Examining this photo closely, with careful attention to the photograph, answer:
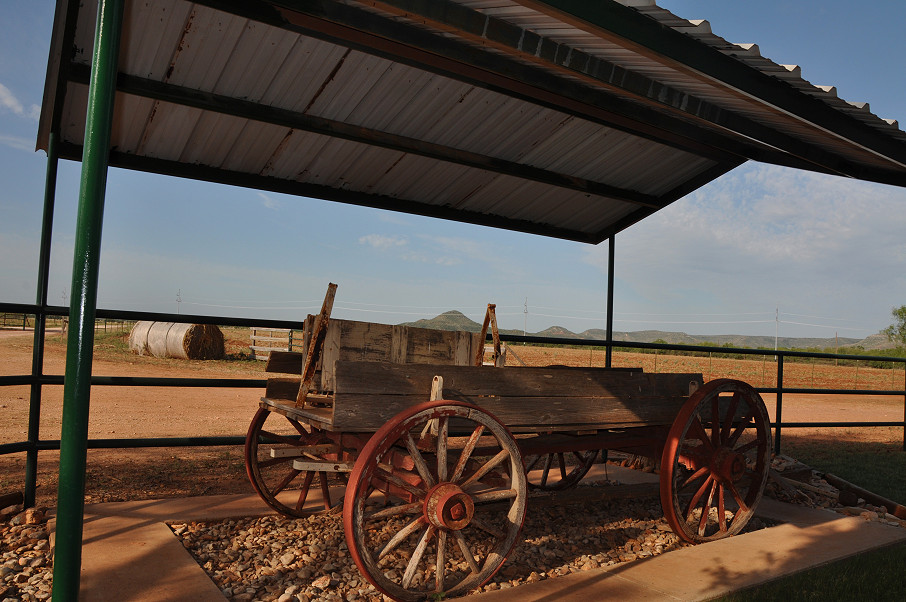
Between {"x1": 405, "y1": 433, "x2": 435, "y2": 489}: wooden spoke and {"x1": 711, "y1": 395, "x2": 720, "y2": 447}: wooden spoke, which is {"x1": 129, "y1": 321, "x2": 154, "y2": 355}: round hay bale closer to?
{"x1": 711, "y1": 395, "x2": 720, "y2": 447}: wooden spoke

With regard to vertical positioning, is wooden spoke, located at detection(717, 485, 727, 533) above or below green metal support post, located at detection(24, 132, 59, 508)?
below

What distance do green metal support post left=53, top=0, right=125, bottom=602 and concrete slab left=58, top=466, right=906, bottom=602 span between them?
62cm

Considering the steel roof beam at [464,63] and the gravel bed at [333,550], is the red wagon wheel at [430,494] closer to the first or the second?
the gravel bed at [333,550]

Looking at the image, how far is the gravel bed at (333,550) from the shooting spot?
10.6 ft

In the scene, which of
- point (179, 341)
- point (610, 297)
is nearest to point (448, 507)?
point (610, 297)

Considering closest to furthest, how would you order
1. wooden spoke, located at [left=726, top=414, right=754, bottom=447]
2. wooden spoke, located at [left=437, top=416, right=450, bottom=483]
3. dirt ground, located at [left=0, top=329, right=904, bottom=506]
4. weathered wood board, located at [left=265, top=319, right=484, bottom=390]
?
wooden spoke, located at [left=437, top=416, right=450, bottom=483] → weathered wood board, located at [left=265, top=319, right=484, bottom=390] → wooden spoke, located at [left=726, top=414, right=754, bottom=447] → dirt ground, located at [left=0, top=329, right=904, bottom=506]

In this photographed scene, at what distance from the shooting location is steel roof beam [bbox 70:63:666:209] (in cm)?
410

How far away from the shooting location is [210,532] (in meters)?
3.87

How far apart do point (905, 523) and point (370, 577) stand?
4.29 meters

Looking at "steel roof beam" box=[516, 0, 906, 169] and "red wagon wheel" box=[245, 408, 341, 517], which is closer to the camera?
"steel roof beam" box=[516, 0, 906, 169]

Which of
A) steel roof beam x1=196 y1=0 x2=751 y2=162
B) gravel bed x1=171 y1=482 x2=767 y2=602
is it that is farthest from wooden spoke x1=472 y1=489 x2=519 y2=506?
steel roof beam x1=196 y1=0 x2=751 y2=162

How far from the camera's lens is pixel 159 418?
481 inches

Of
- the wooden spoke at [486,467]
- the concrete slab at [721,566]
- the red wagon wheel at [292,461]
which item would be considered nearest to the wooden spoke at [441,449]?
the wooden spoke at [486,467]

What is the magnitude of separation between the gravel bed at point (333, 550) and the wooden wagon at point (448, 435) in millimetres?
185
